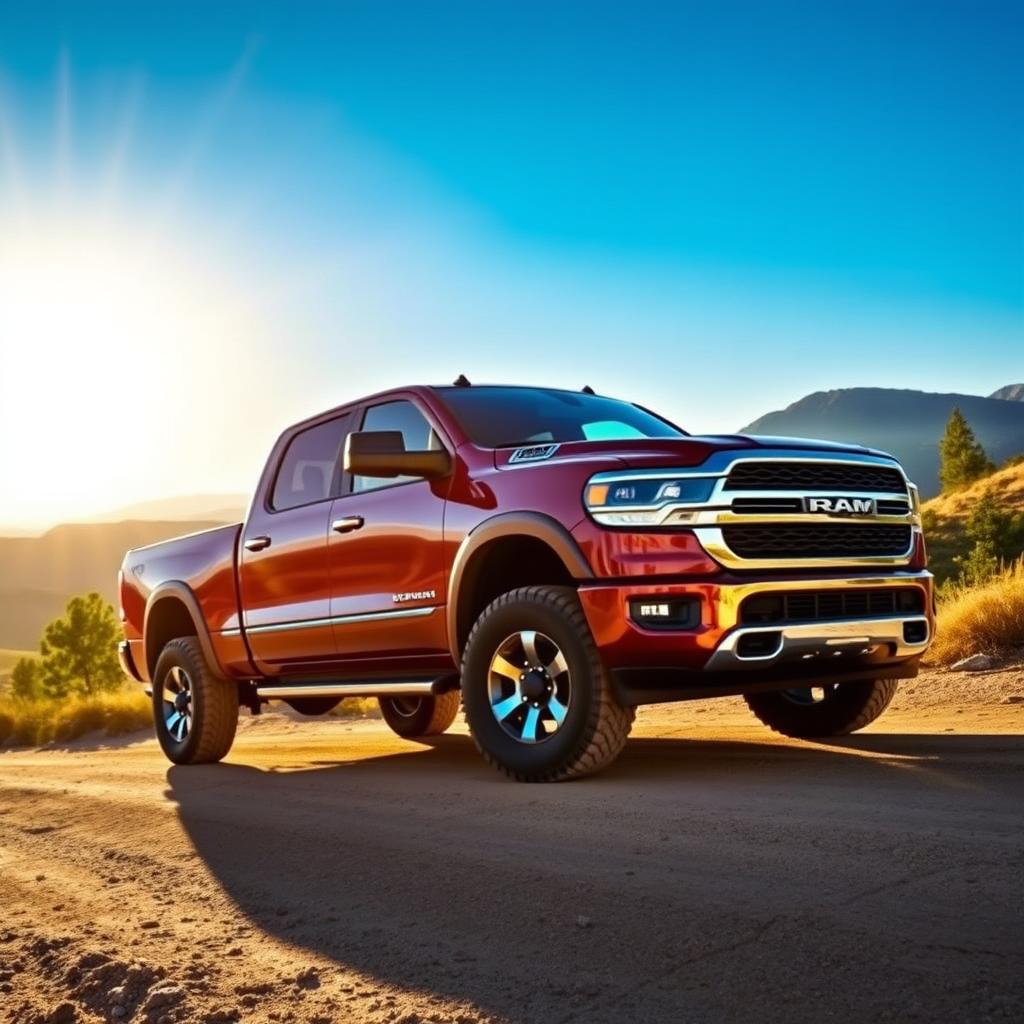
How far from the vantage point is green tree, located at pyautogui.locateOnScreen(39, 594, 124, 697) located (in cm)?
4944

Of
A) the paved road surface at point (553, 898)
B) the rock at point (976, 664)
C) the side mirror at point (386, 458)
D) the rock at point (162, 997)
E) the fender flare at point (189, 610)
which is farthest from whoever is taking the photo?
the rock at point (976, 664)

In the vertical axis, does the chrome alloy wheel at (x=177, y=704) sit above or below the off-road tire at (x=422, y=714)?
above

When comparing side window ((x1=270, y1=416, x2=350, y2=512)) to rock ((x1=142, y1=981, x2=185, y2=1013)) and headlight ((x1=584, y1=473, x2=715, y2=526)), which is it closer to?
headlight ((x1=584, y1=473, x2=715, y2=526))

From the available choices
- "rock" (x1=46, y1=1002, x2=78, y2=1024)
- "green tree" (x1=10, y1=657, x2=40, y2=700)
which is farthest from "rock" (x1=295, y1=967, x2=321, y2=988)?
"green tree" (x1=10, y1=657, x2=40, y2=700)

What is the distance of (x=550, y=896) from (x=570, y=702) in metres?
1.82

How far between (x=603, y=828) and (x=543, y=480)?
1790 mm

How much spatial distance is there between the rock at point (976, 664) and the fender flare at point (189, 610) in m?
6.10

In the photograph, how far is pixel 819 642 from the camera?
5141mm

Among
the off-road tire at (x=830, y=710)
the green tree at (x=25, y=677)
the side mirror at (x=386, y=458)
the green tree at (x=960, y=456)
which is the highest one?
the green tree at (x=960, y=456)

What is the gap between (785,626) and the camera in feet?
16.6

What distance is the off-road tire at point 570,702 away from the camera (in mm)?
5113

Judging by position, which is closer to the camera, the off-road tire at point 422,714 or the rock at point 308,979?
the rock at point 308,979

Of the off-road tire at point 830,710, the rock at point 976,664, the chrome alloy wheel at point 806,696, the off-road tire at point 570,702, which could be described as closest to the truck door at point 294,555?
the off-road tire at point 570,702

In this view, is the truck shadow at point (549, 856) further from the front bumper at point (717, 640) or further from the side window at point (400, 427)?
the side window at point (400, 427)
